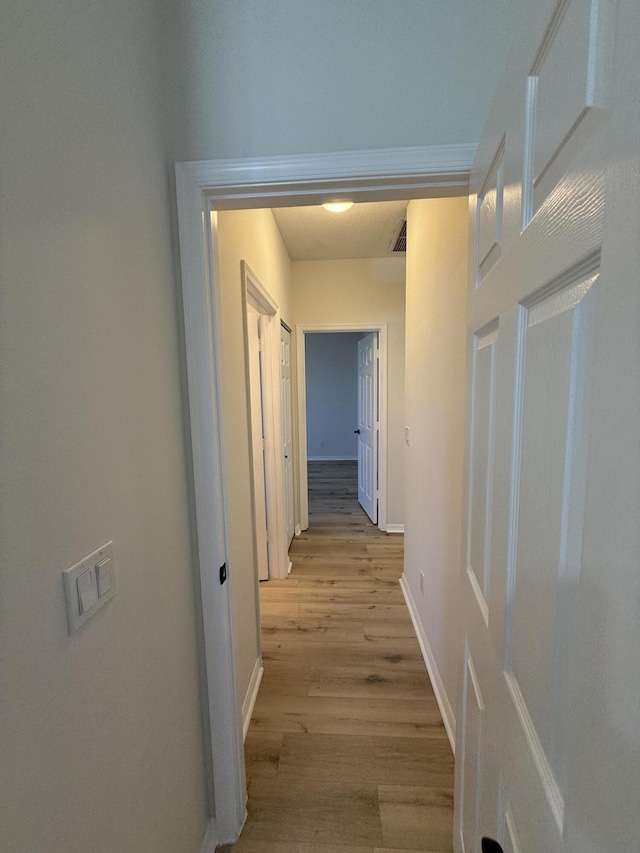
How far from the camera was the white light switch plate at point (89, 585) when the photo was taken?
2.14 feet

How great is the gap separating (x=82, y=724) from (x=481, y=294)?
3.76ft

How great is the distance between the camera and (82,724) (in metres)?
0.67

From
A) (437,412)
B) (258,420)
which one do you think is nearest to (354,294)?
(258,420)

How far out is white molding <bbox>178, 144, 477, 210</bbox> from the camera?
0.96 metres

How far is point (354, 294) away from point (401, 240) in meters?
0.68

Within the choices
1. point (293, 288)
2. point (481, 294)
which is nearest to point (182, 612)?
point (481, 294)

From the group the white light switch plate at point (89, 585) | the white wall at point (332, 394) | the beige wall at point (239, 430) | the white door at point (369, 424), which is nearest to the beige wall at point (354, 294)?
the white door at point (369, 424)

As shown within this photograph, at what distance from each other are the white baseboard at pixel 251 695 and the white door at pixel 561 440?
3.89ft

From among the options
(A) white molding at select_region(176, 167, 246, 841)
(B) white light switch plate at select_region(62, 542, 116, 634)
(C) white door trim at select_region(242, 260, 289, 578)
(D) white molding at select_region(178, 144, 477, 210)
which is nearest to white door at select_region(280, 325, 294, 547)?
(C) white door trim at select_region(242, 260, 289, 578)

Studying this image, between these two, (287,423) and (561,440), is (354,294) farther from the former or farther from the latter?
(561,440)

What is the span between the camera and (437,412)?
184 cm

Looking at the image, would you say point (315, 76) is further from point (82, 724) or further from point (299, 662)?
point (299, 662)

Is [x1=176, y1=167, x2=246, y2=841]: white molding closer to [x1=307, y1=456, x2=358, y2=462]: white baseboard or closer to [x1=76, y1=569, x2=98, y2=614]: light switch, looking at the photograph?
[x1=76, y1=569, x2=98, y2=614]: light switch

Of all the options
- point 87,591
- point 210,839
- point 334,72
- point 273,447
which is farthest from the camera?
point 273,447
